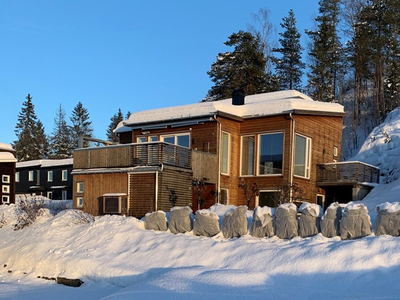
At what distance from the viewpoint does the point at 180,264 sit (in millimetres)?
11891

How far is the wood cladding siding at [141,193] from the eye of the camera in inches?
683

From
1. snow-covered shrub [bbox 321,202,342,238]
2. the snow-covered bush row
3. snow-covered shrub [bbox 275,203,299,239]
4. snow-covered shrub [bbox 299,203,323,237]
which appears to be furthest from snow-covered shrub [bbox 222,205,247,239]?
snow-covered shrub [bbox 321,202,342,238]

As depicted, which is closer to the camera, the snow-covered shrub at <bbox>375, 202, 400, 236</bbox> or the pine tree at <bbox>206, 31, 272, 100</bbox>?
the snow-covered shrub at <bbox>375, 202, 400, 236</bbox>

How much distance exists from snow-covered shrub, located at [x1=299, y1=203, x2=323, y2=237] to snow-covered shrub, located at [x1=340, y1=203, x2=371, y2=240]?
2.30 feet

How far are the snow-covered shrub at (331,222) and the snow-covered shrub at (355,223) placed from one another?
0.23 m

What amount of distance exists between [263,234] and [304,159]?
837 centimetres

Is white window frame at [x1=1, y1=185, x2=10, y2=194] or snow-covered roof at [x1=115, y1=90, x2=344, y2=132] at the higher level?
snow-covered roof at [x1=115, y1=90, x2=344, y2=132]

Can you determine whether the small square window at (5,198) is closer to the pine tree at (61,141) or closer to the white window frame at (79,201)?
the white window frame at (79,201)

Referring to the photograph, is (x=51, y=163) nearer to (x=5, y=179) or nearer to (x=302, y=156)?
(x=5, y=179)

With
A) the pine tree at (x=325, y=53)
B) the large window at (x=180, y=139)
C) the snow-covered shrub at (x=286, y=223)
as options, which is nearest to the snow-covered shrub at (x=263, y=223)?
the snow-covered shrub at (x=286, y=223)

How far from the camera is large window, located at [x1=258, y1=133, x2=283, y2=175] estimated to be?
19.8m

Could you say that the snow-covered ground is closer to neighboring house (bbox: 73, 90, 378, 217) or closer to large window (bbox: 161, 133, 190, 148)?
neighboring house (bbox: 73, 90, 378, 217)

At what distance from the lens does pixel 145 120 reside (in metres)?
21.8

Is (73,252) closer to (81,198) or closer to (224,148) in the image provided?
(81,198)
